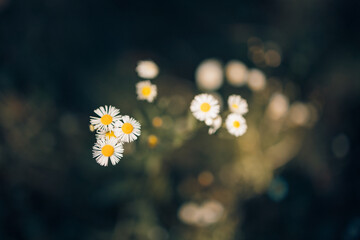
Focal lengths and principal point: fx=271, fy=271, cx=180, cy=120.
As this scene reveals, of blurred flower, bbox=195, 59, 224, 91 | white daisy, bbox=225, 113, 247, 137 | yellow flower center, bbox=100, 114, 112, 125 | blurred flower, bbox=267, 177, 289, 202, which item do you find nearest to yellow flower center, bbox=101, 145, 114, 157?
yellow flower center, bbox=100, 114, 112, 125

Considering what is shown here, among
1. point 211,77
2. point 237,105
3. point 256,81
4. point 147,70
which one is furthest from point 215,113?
point 211,77

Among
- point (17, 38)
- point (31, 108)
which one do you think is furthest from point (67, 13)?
point (31, 108)

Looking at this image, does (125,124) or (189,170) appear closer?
(125,124)

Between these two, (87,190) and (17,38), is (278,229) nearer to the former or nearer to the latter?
(87,190)

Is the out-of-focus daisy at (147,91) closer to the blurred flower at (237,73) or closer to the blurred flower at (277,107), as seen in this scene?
the blurred flower at (237,73)

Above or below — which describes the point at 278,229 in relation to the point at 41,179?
below

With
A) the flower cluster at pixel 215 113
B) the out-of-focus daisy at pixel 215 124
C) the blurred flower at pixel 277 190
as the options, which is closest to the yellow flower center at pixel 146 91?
the flower cluster at pixel 215 113

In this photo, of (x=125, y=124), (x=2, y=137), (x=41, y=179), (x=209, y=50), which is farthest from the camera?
(x=209, y=50)
